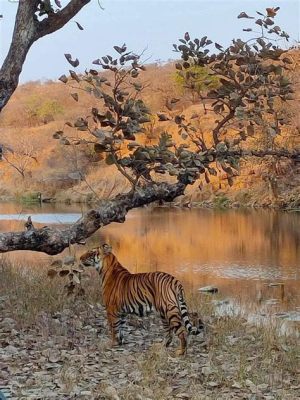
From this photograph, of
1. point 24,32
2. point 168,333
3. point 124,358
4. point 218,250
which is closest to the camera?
point 24,32

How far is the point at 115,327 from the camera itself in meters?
6.99

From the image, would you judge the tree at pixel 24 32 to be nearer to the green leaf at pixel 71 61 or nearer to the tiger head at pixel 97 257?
the green leaf at pixel 71 61

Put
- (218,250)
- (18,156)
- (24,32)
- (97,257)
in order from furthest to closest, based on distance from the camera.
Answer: (218,250) < (18,156) < (97,257) < (24,32)

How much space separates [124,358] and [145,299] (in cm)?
83

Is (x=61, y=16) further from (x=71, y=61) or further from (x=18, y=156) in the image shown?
(x=18, y=156)

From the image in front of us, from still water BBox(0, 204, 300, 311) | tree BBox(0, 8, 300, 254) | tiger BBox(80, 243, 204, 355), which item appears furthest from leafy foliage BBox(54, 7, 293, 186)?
still water BBox(0, 204, 300, 311)

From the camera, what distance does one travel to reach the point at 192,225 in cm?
2534

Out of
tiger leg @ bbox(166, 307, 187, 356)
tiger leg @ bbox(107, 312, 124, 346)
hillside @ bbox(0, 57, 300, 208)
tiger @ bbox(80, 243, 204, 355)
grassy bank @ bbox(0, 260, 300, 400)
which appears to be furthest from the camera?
hillside @ bbox(0, 57, 300, 208)

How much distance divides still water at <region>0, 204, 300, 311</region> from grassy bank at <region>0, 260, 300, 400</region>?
1098 mm

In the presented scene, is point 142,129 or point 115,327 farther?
point 115,327

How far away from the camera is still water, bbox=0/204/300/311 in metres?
13.3

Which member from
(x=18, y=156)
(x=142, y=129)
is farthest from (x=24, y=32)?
(x=18, y=156)

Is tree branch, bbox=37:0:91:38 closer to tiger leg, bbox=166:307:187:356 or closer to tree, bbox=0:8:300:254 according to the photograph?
tree, bbox=0:8:300:254

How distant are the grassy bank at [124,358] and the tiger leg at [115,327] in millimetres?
122
